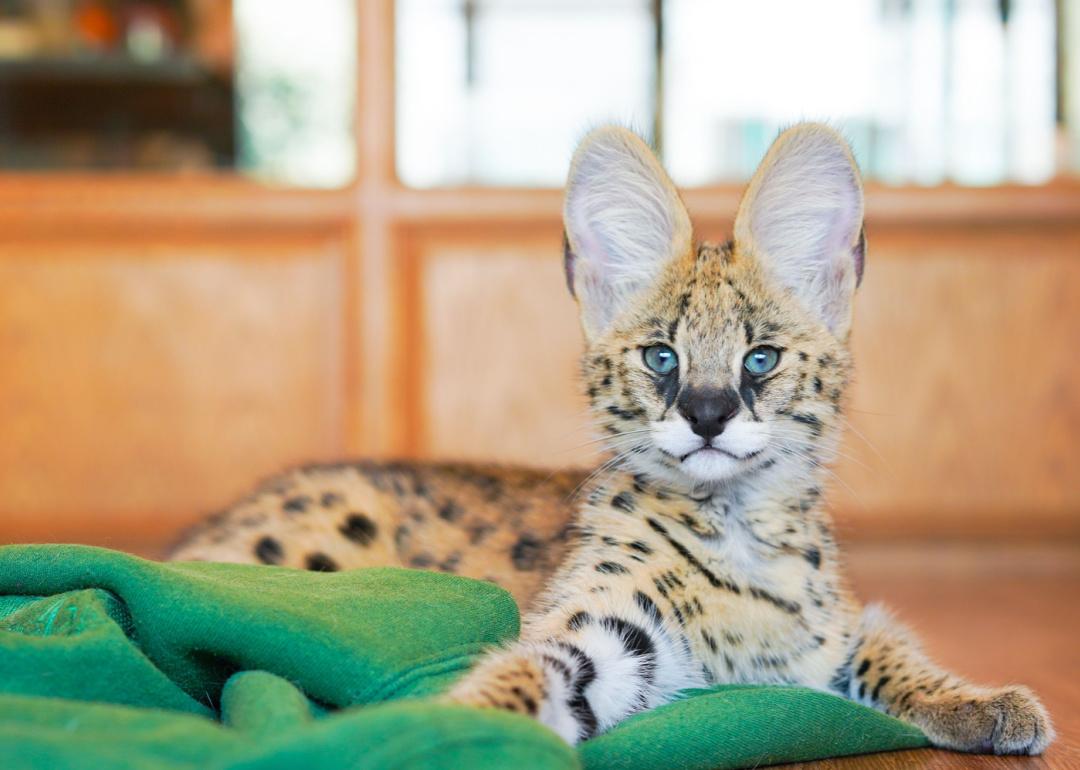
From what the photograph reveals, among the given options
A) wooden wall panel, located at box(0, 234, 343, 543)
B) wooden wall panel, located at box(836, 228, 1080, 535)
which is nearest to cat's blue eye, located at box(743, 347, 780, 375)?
wooden wall panel, located at box(836, 228, 1080, 535)

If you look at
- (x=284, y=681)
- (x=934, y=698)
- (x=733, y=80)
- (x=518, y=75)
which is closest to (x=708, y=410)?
(x=934, y=698)

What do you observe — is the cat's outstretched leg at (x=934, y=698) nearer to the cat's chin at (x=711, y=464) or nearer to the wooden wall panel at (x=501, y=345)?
the cat's chin at (x=711, y=464)

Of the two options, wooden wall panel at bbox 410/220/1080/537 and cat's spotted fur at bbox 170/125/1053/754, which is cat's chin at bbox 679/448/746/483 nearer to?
cat's spotted fur at bbox 170/125/1053/754

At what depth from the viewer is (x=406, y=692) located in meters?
1.34

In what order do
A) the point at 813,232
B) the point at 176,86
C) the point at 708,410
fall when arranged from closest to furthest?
the point at 708,410 < the point at 813,232 < the point at 176,86

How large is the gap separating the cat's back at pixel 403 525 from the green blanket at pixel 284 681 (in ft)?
1.30

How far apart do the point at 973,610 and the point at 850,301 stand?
1481 mm

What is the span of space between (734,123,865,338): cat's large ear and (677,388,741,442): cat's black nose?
308 mm

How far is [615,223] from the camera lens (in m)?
1.92

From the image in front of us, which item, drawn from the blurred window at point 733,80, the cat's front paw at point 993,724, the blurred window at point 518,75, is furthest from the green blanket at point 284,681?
the blurred window at point 518,75

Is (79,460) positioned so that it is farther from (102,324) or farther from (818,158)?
(818,158)

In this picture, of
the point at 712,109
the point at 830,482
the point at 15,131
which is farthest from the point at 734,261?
the point at 15,131

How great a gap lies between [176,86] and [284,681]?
512 cm

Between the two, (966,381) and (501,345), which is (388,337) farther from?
(966,381)
